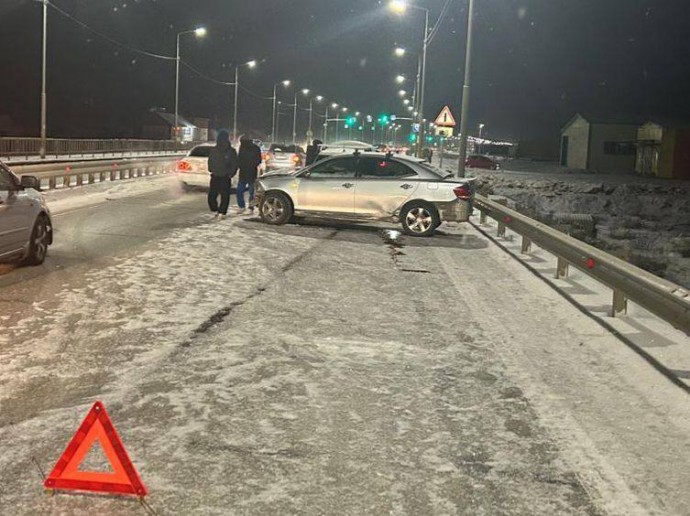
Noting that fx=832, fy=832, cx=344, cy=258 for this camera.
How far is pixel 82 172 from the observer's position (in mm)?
28078

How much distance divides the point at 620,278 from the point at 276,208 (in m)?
9.21

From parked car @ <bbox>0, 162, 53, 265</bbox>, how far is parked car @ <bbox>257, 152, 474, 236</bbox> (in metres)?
5.94

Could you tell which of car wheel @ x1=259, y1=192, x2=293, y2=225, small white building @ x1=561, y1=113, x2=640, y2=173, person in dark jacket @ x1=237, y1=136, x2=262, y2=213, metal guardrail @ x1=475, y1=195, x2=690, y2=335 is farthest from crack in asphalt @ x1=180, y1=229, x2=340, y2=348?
small white building @ x1=561, y1=113, x2=640, y2=173

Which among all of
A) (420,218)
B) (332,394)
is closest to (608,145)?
(420,218)

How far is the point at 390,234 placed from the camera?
1606cm

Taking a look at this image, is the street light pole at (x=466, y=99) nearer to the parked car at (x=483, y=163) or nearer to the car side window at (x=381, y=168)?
the car side window at (x=381, y=168)

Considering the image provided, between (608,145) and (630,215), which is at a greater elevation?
(608,145)

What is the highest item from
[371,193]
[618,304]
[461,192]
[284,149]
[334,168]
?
[284,149]

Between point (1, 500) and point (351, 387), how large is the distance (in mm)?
2601

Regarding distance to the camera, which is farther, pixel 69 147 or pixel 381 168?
pixel 69 147

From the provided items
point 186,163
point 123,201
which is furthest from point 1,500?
point 186,163

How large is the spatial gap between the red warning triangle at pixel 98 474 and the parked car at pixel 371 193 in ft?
39.3

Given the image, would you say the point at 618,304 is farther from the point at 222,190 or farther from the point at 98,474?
the point at 222,190

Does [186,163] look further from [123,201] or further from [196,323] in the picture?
[196,323]
